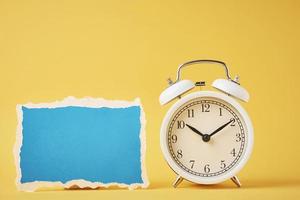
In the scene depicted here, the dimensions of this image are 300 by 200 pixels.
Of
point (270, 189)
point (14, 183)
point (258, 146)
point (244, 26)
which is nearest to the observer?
point (270, 189)

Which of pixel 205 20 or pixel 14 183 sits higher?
pixel 205 20

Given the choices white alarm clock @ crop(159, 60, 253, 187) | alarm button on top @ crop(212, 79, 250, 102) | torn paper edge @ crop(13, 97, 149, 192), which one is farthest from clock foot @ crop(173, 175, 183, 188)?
alarm button on top @ crop(212, 79, 250, 102)

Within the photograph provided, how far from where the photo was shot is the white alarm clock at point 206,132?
2799 mm

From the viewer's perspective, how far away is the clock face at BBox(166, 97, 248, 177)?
281 centimetres

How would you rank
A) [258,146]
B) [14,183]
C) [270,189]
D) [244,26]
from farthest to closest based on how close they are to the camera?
[244,26] < [258,146] < [14,183] < [270,189]

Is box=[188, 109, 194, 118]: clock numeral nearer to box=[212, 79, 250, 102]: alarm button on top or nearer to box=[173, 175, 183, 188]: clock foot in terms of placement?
box=[212, 79, 250, 102]: alarm button on top

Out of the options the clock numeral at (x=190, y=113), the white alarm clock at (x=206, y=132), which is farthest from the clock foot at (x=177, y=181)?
the clock numeral at (x=190, y=113)

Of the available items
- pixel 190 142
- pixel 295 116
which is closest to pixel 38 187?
pixel 190 142

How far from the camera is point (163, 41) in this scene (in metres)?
3.87

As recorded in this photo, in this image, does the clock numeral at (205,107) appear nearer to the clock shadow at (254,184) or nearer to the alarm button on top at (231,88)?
the alarm button on top at (231,88)

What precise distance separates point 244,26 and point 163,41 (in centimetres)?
42

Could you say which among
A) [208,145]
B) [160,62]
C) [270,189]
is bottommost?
[270,189]

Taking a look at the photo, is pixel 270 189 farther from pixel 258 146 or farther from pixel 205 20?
pixel 205 20

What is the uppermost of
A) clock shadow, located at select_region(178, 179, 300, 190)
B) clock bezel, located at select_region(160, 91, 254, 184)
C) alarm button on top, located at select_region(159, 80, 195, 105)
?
alarm button on top, located at select_region(159, 80, 195, 105)
